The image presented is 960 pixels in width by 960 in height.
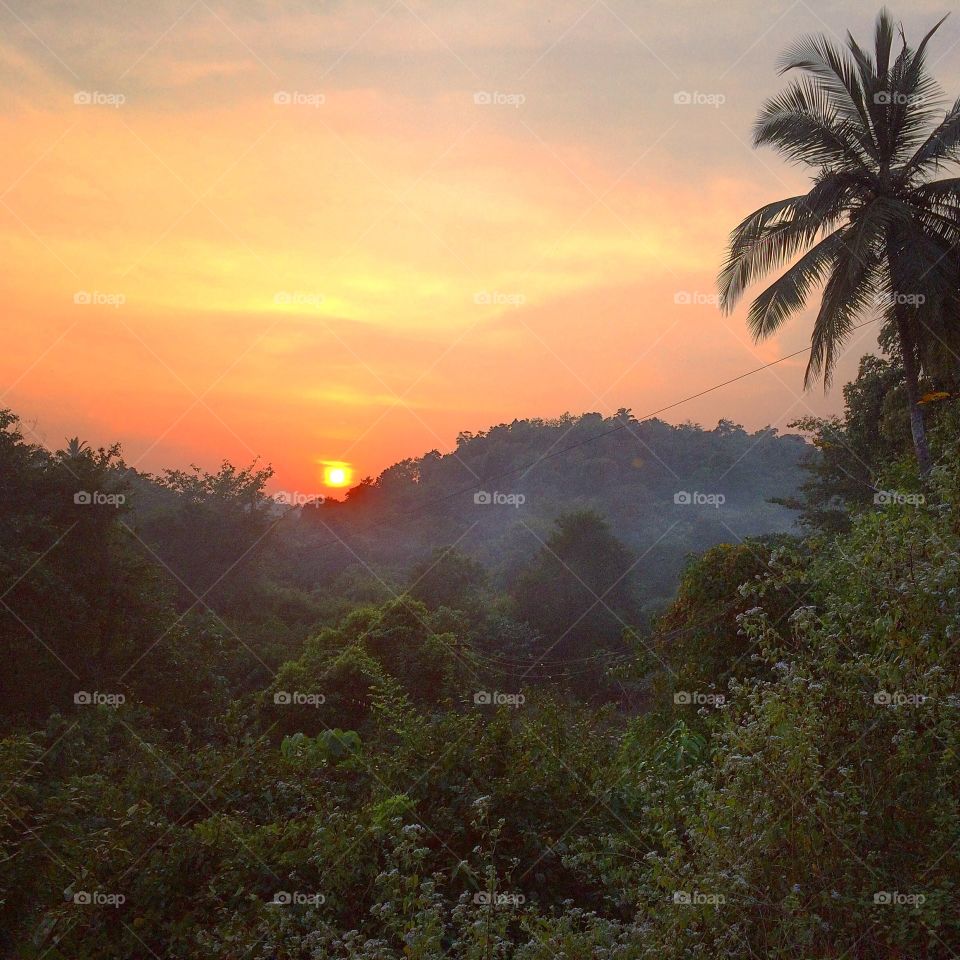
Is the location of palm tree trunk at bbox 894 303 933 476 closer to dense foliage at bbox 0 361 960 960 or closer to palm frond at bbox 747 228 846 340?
palm frond at bbox 747 228 846 340

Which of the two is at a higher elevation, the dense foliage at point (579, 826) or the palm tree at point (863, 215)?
the palm tree at point (863, 215)

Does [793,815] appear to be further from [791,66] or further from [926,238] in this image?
[791,66]

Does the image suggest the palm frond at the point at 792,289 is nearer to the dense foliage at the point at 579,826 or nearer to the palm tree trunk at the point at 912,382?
the palm tree trunk at the point at 912,382

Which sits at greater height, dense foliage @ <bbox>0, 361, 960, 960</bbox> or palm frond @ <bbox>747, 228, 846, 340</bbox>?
palm frond @ <bbox>747, 228, 846, 340</bbox>

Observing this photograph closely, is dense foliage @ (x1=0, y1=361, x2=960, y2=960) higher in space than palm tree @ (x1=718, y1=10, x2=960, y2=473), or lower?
lower

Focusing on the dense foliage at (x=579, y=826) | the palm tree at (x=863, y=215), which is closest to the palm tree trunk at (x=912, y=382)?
the palm tree at (x=863, y=215)

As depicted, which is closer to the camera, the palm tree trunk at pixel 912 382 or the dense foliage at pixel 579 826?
the dense foliage at pixel 579 826

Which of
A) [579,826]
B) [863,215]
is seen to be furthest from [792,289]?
[579,826]

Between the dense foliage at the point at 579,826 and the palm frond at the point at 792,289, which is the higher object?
the palm frond at the point at 792,289

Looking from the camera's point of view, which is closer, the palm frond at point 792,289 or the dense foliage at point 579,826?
the dense foliage at point 579,826

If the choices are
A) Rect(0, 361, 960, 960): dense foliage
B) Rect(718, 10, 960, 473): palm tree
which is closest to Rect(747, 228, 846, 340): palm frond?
Rect(718, 10, 960, 473): palm tree

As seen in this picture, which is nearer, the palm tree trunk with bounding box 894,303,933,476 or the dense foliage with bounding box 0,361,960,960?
the dense foliage with bounding box 0,361,960,960

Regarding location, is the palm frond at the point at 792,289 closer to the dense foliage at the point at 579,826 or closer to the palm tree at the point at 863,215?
the palm tree at the point at 863,215

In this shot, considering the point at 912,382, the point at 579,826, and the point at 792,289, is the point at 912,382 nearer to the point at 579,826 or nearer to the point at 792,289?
the point at 792,289
